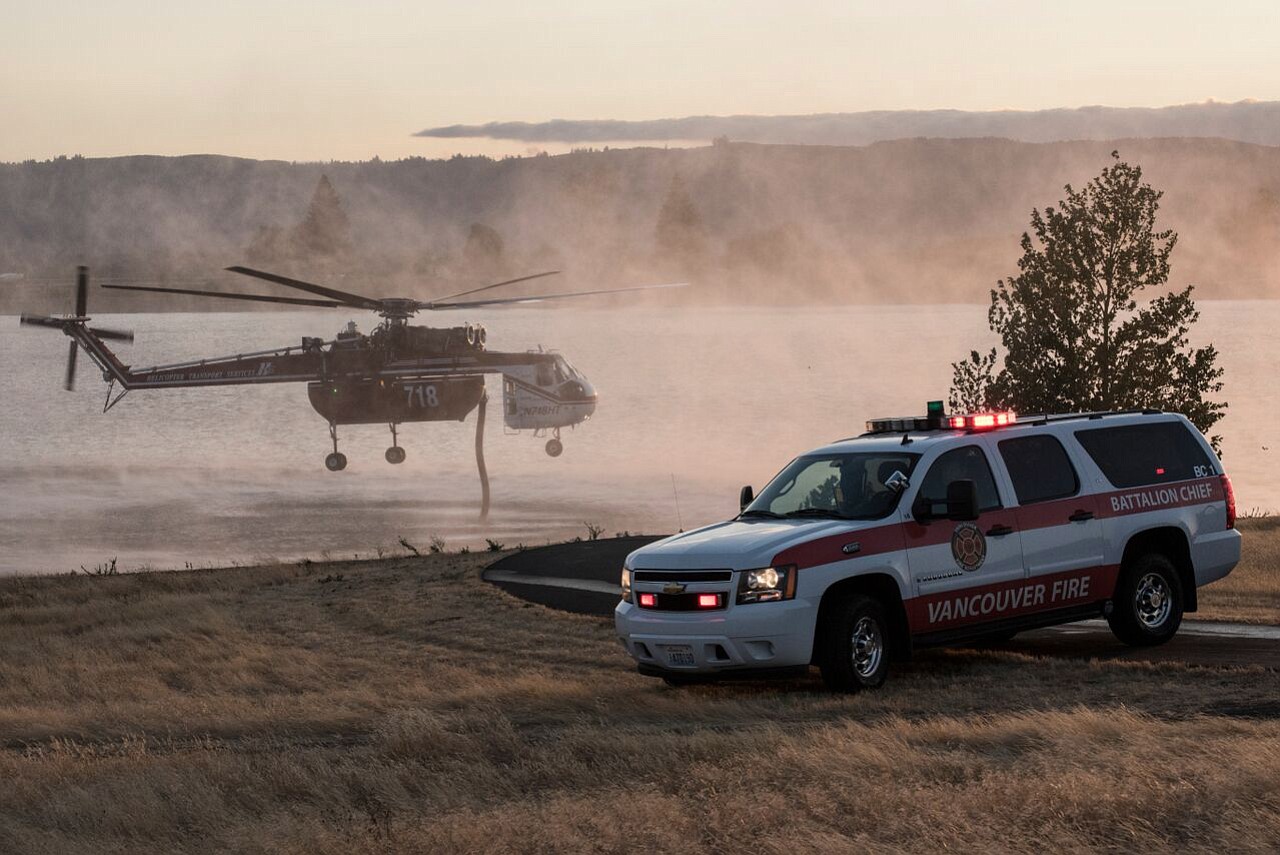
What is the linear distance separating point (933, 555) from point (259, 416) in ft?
616

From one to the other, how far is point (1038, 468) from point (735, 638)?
340 centimetres

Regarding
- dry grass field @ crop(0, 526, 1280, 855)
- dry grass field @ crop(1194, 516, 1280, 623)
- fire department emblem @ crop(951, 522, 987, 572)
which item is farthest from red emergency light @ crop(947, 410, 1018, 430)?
dry grass field @ crop(1194, 516, 1280, 623)

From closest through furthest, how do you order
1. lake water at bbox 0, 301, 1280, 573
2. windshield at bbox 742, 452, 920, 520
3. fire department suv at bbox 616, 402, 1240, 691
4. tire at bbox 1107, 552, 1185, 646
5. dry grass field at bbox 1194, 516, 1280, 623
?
fire department suv at bbox 616, 402, 1240, 691
windshield at bbox 742, 452, 920, 520
tire at bbox 1107, 552, 1185, 646
dry grass field at bbox 1194, 516, 1280, 623
lake water at bbox 0, 301, 1280, 573

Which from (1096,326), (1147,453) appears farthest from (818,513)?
(1096,326)

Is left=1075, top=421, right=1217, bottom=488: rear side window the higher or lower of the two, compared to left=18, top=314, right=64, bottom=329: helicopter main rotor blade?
lower

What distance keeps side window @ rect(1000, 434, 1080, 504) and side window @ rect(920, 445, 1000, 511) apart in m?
0.23

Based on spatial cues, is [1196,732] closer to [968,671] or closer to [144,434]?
[968,671]

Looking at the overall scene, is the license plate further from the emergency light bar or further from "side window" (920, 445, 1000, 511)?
the emergency light bar

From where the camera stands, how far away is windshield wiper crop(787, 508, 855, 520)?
45.0ft

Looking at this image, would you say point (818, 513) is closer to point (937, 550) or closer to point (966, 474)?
point (937, 550)

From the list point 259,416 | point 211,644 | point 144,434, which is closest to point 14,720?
point 211,644

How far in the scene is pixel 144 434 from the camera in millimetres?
174750

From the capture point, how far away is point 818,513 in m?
13.9

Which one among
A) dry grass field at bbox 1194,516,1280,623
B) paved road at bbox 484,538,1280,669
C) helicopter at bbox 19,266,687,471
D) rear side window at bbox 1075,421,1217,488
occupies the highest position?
helicopter at bbox 19,266,687,471
